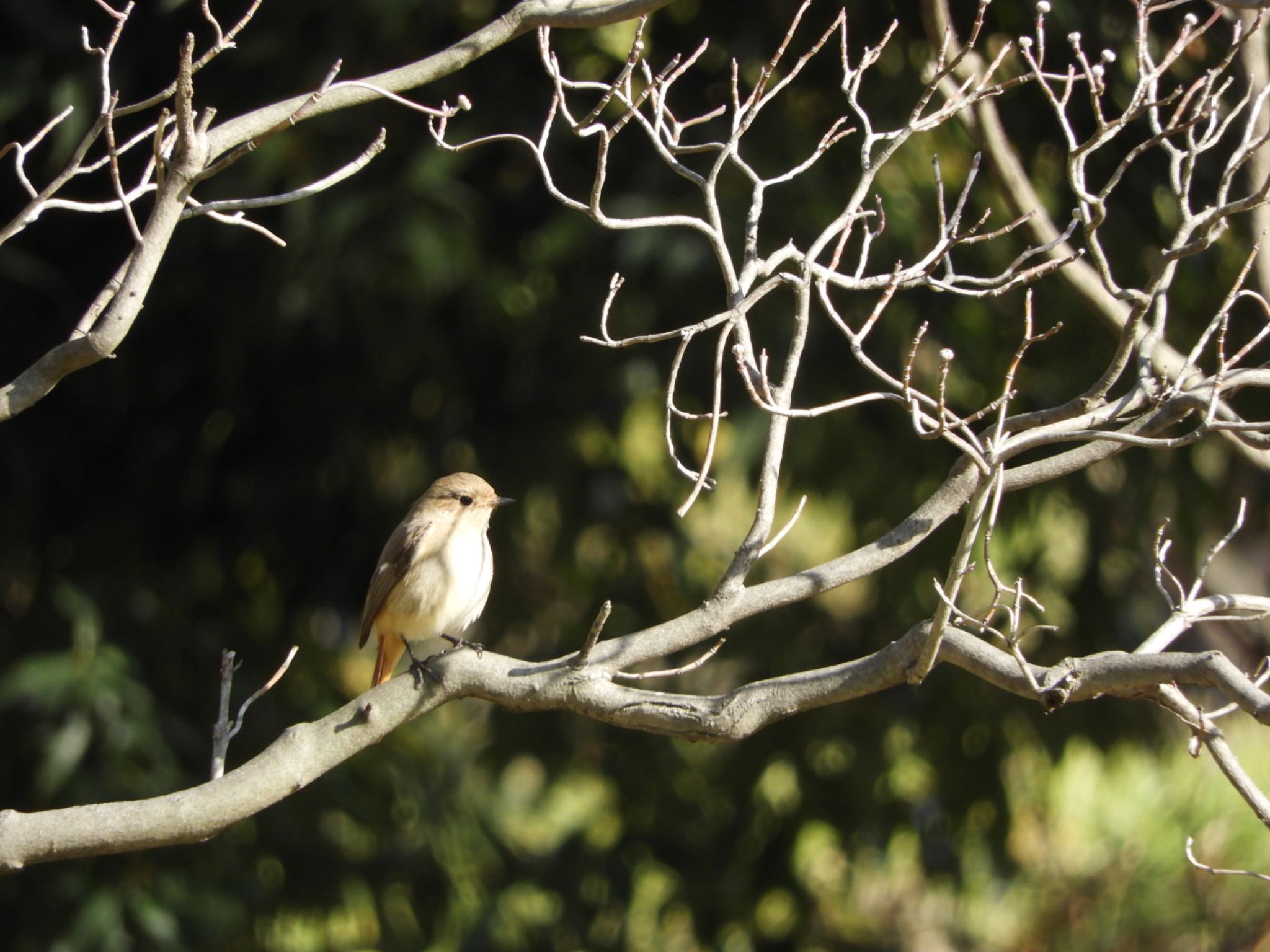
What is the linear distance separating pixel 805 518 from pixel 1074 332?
299 cm

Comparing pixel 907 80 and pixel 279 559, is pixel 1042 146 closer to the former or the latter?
pixel 907 80

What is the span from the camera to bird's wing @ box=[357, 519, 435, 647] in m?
4.91

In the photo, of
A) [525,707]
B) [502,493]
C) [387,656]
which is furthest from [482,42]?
[387,656]

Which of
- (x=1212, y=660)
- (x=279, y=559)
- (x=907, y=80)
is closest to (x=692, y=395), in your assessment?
(x=907, y=80)

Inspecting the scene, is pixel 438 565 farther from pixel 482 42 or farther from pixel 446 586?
pixel 482 42

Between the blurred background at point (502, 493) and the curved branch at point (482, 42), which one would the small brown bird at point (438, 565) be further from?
the curved branch at point (482, 42)

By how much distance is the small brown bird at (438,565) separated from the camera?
4820 millimetres

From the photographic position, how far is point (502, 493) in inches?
213

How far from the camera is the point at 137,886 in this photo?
5.00 meters

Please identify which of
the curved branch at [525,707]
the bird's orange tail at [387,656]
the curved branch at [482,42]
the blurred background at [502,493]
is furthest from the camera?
the bird's orange tail at [387,656]

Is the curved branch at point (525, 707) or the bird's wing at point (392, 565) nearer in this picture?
the curved branch at point (525, 707)

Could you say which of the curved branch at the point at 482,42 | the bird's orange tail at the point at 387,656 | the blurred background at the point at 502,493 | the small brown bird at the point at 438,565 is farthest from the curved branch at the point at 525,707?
the bird's orange tail at the point at 387,656

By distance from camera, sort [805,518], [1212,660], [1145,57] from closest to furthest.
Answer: [1212,660]
[1145,57]
[805,518]

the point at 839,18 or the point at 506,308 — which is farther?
the point at 506,308
